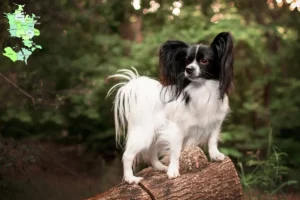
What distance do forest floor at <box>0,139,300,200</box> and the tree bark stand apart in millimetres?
1137

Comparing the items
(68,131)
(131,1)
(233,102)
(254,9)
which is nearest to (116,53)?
(131,1)

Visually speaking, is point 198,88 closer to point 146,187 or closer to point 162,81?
point 162,81

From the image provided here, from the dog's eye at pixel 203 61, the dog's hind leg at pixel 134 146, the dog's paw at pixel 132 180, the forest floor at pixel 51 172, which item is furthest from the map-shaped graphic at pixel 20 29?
the dog's eye at pixel 203 61

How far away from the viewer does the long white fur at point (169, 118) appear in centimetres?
313

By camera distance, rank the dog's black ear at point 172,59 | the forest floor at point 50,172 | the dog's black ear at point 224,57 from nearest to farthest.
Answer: the dog's black ear at point 224,57
the dog's black ear at point 172,59
the forest floor at point 50,172

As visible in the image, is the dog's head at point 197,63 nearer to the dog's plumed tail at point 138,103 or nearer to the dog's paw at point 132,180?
the dog's plumed tail at point 138,103

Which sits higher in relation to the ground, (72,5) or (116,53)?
(72,5)

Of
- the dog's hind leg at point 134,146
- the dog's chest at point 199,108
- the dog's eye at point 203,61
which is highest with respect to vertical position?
the dog's eye at point 203,61

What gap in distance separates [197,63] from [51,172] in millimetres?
3399

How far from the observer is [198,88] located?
3.12 meters

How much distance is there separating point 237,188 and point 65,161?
338 cm

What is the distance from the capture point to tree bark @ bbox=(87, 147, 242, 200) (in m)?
3.26

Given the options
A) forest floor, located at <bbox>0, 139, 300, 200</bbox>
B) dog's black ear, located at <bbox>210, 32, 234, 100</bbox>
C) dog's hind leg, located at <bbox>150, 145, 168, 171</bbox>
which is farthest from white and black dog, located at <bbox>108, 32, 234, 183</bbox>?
forest floor, located at <bbox>0, 139, 300, 200</bbox>

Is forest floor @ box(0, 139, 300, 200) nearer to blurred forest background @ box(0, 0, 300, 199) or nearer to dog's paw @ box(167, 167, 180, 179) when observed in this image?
blurred forest background @ box(0, 0, 300, 199)
